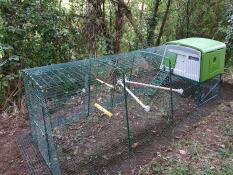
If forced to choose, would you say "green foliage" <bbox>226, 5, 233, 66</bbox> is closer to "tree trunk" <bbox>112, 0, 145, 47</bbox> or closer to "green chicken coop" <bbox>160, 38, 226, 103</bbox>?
"green chicken coop" <bbox>160, 38, 226, 103</bbox>

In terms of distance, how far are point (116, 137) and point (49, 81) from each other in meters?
1.45

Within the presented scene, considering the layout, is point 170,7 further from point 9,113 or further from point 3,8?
point 9,113

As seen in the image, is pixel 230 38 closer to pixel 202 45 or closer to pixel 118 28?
pixel 202 45

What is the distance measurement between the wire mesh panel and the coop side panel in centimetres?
26

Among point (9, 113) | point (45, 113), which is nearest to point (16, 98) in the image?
point (9, 113)

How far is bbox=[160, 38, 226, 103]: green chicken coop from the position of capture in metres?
5.68

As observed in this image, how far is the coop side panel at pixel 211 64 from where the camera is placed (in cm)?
569

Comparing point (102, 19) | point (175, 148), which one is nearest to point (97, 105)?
point (175, 148)

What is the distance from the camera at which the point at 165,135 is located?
16.2 feet

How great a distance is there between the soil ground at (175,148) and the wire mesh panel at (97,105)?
0.24 metres

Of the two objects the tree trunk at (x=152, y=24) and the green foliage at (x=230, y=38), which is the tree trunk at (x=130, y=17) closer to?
the tree trunk at (x=152, y=24)

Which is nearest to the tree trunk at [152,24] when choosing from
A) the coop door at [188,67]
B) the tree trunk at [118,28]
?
the tree trunk at [118,28]

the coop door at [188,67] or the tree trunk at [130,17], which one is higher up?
the tree trunk at [130,17]

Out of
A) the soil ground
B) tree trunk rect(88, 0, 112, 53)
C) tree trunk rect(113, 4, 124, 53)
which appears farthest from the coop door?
tree trunk rect(113, 4, 124, 53)
